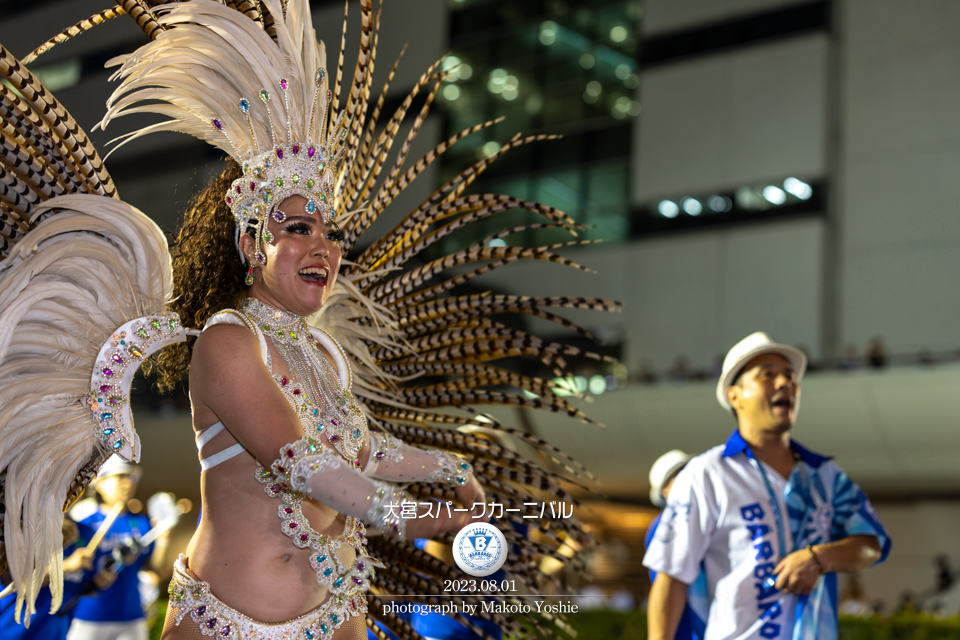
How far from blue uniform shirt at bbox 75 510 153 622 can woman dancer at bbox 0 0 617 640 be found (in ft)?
9.03

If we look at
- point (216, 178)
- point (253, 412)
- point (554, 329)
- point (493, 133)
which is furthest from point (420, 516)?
point (493, 133)

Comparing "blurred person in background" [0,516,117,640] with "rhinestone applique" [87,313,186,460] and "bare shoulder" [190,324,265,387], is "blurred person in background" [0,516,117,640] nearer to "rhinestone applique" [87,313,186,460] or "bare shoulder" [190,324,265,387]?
"rhinestone applique" [87,313,186,460]

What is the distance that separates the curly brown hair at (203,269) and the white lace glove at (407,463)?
0.43m

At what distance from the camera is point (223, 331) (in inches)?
66.3

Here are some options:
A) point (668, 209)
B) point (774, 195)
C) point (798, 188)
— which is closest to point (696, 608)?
point (798, 188)

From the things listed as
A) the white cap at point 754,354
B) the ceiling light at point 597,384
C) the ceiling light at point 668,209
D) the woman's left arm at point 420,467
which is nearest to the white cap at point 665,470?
the white cap at point 754,354

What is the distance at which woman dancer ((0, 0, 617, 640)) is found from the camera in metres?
1.65

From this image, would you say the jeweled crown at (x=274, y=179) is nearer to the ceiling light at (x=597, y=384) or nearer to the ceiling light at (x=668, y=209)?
the ceiling light at (x=597, y=384)

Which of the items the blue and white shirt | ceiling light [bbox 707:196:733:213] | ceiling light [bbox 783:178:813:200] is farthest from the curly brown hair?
ceiling light [bbox 707:196:733:213]

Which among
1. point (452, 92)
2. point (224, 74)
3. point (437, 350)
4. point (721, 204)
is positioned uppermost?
point (452, 92)

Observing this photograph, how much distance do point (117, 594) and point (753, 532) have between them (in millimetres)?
3197

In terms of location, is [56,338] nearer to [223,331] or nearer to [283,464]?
[223,331]

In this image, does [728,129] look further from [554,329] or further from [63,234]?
[63,234]

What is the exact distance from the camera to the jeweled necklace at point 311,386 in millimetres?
1728
